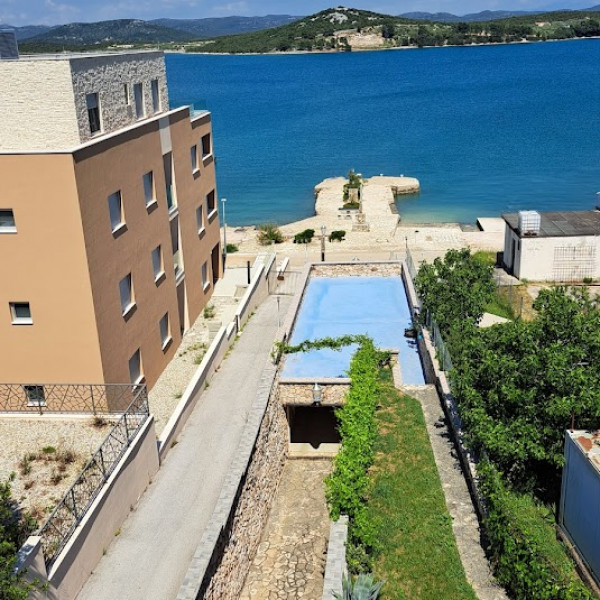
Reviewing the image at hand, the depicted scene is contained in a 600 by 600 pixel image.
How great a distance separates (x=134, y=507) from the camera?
64.3 ft

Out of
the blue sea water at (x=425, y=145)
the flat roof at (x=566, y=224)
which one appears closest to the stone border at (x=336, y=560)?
the blue sea water at (x=425, y=145)

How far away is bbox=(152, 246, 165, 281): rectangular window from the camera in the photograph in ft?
95.9

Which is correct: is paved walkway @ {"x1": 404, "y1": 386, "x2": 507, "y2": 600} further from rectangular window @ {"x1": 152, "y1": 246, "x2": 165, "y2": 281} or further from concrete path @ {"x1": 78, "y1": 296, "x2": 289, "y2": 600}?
rectangular window @ {"x1": 152, "y1": 246, "x2": 165, "y2": 281}

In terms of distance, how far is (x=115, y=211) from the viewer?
81.3 feet

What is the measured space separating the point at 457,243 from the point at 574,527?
125 feet

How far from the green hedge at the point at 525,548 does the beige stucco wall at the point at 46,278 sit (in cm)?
1351

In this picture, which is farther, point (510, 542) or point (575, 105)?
point (575, 105)

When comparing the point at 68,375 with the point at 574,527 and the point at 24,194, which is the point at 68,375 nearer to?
the point at 24,194

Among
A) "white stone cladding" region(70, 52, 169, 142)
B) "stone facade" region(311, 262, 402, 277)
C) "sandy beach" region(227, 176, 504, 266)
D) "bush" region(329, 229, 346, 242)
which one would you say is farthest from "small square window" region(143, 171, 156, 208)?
"bush" region(329, 229, 346, 242)

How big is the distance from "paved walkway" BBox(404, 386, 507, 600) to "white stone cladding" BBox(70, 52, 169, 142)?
14.8m

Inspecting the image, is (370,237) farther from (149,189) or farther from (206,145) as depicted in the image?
(149,189)

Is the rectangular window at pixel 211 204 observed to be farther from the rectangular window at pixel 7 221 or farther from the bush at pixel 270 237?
the rectangular window at pixel 7 221

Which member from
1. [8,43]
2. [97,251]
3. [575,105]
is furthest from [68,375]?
[575,105]

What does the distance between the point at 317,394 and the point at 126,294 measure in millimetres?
8152
